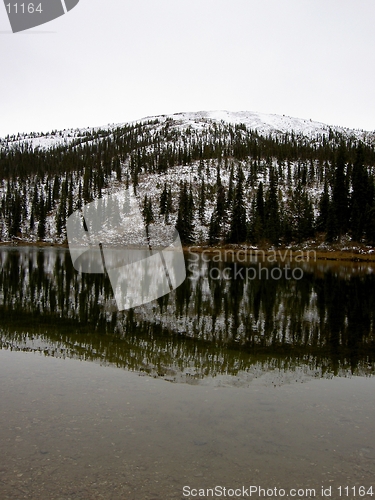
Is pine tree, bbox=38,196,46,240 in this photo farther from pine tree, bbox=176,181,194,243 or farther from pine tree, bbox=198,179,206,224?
pine tree, bbox=198,179,206,224

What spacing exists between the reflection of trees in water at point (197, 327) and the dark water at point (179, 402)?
0.10m

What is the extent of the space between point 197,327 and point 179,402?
Result: 27.0ft

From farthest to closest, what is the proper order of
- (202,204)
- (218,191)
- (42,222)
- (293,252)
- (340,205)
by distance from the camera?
(42,222) → (218,191) → (202,204) → (293,252) → (340,205)

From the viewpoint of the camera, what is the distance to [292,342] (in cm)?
1572

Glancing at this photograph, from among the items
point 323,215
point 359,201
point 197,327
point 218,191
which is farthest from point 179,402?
point 218,191

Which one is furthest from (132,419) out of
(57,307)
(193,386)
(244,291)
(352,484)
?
(244,291)

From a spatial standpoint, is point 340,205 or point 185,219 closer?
point 340,205

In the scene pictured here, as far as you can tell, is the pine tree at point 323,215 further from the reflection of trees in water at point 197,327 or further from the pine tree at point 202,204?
the reflection of trees in water at point 197,327

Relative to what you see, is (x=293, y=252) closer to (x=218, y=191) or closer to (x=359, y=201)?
(x=359, y=201)

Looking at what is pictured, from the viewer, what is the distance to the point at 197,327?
58.4 feet

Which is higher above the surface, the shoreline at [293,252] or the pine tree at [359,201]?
the pine tree at [359,201]

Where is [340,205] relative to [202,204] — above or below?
above

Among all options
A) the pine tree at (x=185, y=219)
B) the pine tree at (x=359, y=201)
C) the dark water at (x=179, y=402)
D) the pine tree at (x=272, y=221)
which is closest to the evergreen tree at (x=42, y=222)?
the pine tree at (x=185, y=219)

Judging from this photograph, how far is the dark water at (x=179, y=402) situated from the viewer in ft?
21.6
